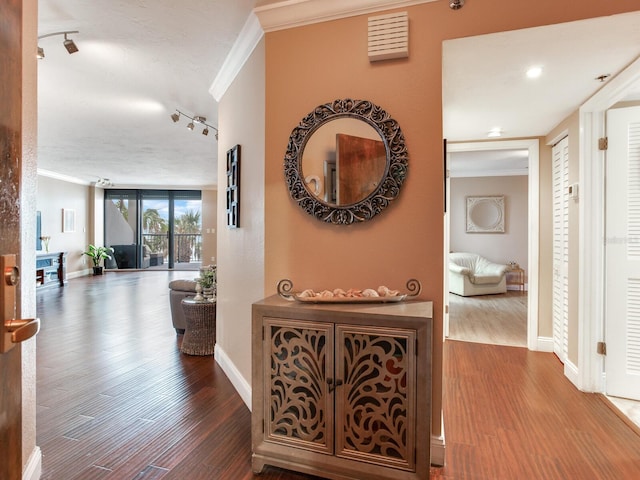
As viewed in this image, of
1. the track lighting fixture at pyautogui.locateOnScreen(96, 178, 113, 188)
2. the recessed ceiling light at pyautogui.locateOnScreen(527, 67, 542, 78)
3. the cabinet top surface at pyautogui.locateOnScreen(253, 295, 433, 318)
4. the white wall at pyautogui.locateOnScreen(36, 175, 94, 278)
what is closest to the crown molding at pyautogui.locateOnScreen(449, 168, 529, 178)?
the recessed ceiling light at pyautogui.locateOnScreen(527, 67, 542, 78)

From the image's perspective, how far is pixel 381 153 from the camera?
193 centimetres

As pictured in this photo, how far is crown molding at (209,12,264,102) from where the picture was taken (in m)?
2.22

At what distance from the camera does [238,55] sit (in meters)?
2.55

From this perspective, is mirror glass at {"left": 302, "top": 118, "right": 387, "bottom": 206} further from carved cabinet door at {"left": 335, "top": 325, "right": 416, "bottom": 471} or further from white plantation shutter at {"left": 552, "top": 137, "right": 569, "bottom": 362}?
white plantation shutter at {"left": 552, "top": 137, "right": 569, "bottom": 362}

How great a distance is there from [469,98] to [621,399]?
8.06ft

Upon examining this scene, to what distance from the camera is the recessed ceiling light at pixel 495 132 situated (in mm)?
3545

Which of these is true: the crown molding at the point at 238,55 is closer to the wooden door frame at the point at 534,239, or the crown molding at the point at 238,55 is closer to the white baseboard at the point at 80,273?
the wooden door frame at the point at 534,239

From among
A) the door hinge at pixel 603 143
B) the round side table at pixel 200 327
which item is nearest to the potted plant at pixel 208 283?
the round side table at pixel 200 327

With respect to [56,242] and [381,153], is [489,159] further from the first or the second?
[56,242]

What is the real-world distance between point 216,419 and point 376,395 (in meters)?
1.21

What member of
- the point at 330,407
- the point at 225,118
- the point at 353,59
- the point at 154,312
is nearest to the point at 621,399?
the point at 330,407

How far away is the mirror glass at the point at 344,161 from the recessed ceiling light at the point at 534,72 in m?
1.17

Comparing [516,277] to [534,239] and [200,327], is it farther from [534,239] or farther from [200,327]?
[200,327]

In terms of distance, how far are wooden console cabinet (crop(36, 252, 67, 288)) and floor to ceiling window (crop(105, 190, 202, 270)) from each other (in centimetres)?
260
